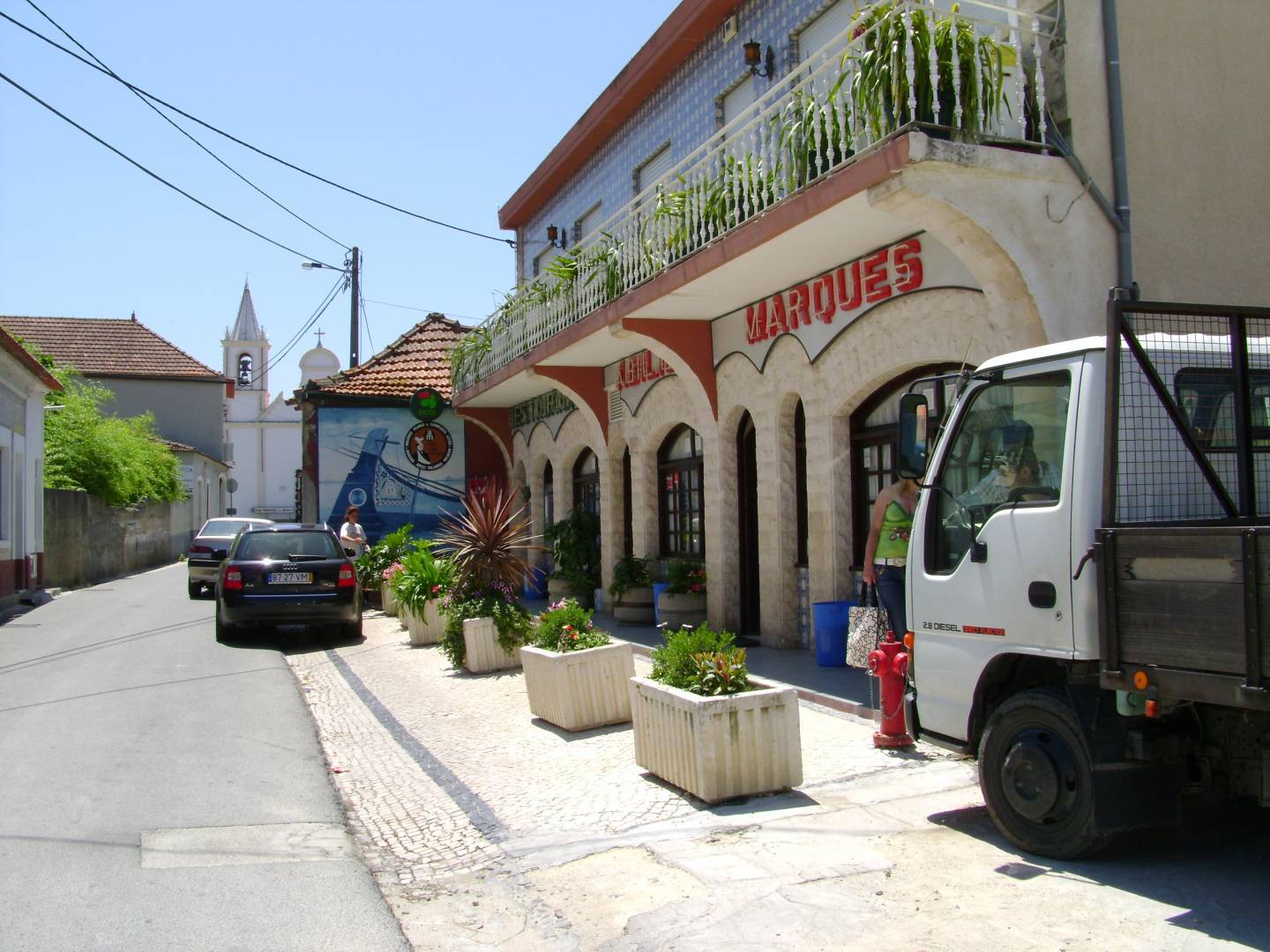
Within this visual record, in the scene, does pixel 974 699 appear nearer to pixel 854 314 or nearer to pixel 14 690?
pixel 854 314

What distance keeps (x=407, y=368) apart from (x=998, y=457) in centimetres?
1933

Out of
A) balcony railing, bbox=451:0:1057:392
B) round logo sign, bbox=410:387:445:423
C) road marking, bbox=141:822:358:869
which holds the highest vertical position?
balcony railing, bbox=451:0:1057:392

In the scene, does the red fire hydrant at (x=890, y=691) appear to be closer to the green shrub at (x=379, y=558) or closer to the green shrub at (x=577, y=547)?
the green shrub at (x=577, y=547)

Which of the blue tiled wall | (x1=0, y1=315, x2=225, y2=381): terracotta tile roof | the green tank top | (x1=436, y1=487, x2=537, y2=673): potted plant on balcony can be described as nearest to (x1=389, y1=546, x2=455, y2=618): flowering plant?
(x1=436, y1=487, x2=537, y2=673): potted plant on balcony

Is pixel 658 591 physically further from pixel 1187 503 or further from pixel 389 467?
pixel 389 467

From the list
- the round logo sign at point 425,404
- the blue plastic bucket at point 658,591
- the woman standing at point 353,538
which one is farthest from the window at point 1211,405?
the round logo sign at point 425,404

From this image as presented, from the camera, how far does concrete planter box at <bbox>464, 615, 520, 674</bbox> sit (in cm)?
1088

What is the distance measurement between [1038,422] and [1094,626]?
965 millimetres

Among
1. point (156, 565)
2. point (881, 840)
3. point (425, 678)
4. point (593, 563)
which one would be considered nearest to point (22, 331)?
point (156, 565)

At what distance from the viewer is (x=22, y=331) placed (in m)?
46.4

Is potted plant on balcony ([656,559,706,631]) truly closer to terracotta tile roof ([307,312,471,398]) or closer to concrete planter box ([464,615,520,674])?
concrete planter box ([464,615,520,674])

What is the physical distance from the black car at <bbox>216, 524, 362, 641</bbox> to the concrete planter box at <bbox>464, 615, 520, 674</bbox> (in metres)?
3.43

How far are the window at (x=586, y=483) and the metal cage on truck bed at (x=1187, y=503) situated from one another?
1293 cm

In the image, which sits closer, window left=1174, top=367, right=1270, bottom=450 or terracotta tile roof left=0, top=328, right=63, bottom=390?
window left=1174, top=367, right=1270, bottom=450
